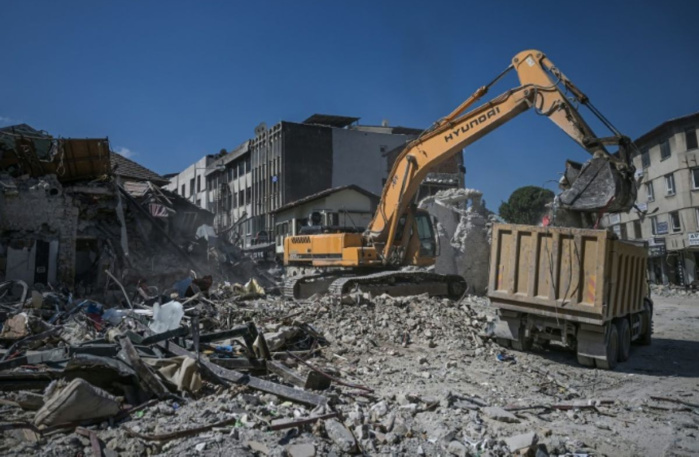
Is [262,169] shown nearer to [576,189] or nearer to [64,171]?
[64,171]

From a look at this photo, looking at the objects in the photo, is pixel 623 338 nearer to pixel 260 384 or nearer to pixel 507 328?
pixel 507 328

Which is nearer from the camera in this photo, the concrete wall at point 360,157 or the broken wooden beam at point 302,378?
the broken wooden beam at point 302,378

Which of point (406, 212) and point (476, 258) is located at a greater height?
point (406, 212)

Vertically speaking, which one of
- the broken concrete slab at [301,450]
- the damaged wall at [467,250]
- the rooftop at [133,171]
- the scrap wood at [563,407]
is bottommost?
the scrap wood at [563,407]

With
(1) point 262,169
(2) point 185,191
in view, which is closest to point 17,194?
(1) point 262,169

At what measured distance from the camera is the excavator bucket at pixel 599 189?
25.3ft

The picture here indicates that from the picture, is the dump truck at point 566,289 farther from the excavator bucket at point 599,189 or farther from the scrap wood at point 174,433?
the scrap wood at point 174,433

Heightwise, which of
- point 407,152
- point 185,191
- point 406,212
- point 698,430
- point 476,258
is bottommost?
point 698,430

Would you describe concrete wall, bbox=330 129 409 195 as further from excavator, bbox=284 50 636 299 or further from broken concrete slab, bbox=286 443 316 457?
broken concrete slab, bbox=286 443 316 457

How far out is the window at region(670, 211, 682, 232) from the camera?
3278 centimetres

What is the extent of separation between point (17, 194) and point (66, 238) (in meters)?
1.74

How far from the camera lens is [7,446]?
4008 millimetres

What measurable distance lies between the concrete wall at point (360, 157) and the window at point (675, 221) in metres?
19.7

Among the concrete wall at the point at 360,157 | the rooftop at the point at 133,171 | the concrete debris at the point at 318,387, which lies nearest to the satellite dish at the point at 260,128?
the concrete wall at the point at 360,157
